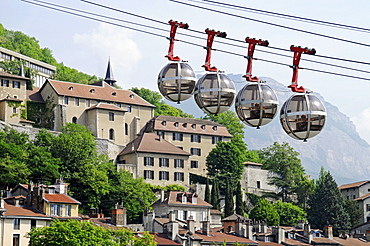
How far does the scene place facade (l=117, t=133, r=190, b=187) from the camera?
9556cm

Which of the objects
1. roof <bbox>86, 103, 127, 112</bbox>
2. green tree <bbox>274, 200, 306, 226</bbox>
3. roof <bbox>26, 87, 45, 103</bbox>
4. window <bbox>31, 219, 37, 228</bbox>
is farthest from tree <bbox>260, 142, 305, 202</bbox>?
window <bbox>31, 219, 37, 228</bbox>

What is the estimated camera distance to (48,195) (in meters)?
68.9

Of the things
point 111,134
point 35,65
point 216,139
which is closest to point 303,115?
point 111,134

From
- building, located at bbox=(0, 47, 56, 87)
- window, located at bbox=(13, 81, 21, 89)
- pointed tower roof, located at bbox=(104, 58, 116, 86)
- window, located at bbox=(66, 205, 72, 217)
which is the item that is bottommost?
window, located at bbox=(66, 205, 72, 217)

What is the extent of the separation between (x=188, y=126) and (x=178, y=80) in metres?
86.9

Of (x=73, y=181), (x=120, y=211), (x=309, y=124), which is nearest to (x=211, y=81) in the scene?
(x=309, y=124)

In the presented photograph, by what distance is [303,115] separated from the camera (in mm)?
18469

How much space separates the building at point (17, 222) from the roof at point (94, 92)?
3522 centimetres

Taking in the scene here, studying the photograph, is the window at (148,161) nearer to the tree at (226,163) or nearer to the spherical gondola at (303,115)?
the tree at (226,163)

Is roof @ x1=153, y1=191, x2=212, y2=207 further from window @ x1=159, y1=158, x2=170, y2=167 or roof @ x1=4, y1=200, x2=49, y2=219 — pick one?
roof @ x1=4, y1=200, x2=49, y2=219

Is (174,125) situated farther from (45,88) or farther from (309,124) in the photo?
(309,124)

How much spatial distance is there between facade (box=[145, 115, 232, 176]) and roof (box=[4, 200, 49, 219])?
38.7 meters

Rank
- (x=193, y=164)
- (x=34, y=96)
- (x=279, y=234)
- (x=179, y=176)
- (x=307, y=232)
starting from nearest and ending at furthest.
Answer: (x=279, y=234), (x=307, y=232), (x=179, y=176), (x=34, y=96), (x=193, y=164)

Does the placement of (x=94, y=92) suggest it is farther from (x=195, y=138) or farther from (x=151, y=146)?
(x=195, y=138)
